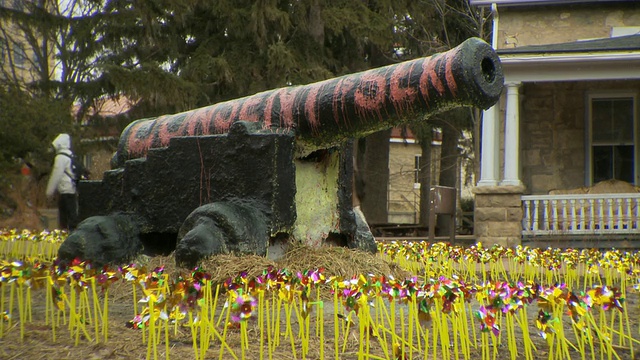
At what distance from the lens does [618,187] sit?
44.1 feet

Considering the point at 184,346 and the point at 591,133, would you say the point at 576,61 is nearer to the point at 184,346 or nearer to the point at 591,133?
the point at 591,133

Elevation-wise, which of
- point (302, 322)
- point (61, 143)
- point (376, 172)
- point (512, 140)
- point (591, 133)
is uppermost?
point (591, 133)

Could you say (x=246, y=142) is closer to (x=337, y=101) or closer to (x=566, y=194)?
(x=337, y=101)

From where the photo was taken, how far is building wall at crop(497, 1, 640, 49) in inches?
575

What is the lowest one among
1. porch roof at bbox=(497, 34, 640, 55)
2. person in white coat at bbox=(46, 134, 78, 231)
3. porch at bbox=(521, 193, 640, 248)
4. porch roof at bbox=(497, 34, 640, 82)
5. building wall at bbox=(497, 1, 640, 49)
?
porch at bbox=(521, 193, 640, 248)

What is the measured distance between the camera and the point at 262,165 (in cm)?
561

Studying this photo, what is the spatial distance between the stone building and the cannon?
6861mm

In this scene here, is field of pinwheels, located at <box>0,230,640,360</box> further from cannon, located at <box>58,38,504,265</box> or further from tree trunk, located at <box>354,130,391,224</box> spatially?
tree trunk, located at <box>354,130,391,224</box>

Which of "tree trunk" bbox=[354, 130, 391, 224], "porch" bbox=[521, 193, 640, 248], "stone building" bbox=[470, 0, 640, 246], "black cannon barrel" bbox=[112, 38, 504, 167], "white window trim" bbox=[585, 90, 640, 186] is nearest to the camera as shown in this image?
"black cannon barrel" bbox=[112, 38, 504, 167]

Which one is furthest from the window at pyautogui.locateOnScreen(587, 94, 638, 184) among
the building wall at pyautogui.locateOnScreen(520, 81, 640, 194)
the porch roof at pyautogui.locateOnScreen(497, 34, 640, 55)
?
the porch roof at pyautogui.locateOnScreen(497, 34, 640, 55)

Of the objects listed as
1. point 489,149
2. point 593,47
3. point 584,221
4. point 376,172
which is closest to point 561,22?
point 593,47

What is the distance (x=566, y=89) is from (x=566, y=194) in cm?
241

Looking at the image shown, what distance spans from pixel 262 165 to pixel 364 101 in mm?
928

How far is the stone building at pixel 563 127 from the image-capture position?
42.3ft
